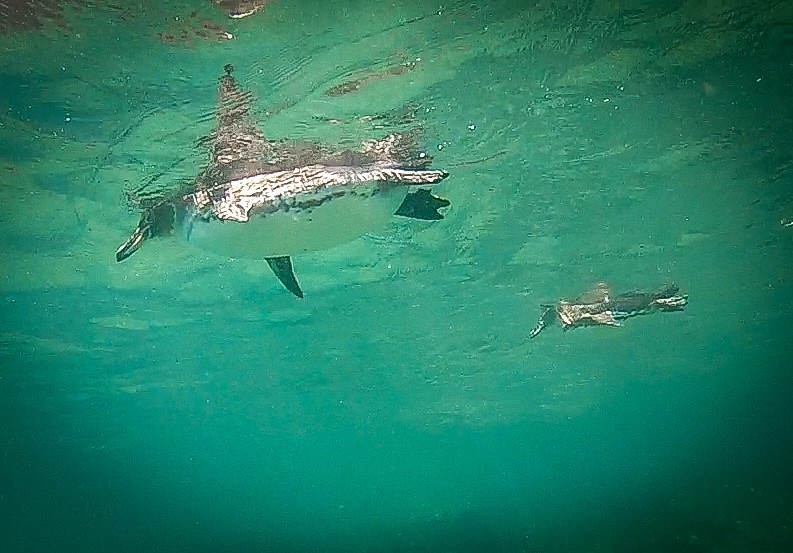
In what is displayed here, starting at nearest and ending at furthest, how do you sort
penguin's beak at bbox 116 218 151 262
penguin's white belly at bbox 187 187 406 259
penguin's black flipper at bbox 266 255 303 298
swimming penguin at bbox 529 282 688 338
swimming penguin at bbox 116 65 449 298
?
swimming penguin at bbox 116 65 449 298 < penguin's white belly at bbox 187 187 406 259 < penguin's beak at bbox 116 218 151 262 < penguin's black flipper at bbox 266 255 303 298 < swimming penguin at bbox 529 282 688 338

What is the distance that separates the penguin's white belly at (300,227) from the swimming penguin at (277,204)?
13mm

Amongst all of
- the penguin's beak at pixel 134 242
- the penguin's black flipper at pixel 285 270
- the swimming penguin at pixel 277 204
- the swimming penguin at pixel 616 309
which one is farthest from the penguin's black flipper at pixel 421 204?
the swimming penguin at pixel 616 309

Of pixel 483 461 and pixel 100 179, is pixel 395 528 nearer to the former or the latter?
pixel 100 179

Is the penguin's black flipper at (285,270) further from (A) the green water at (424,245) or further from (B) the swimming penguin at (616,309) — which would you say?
(B) the swimming penguin at (616,309)

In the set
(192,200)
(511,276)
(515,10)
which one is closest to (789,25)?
(515,10)

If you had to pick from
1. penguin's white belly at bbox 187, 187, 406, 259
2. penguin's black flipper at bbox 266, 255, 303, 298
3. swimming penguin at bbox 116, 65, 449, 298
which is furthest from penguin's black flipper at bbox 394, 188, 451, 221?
penguin's black flipper at bbox 266, 255, 303, 298

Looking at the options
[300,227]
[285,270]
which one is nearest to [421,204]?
[300,227]

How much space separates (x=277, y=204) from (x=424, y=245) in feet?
36.1

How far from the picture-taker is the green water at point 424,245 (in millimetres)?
9086

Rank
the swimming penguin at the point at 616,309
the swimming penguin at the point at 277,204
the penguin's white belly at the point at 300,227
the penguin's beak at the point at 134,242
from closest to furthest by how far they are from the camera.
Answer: the swimming penguin at the point at 277,204
the penguin's white belly at the point at 300,227
the penguin's beak at the point at 134,242
the swimming penguin at the point at 616,309

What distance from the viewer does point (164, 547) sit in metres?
45.8

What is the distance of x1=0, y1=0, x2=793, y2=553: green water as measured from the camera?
9.09 meters

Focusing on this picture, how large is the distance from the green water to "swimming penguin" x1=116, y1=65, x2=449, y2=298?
60 cm

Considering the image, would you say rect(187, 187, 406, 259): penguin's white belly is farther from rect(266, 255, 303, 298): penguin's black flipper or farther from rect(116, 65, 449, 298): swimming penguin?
rect(266, 255, 303, 298): penguin's black flipper
